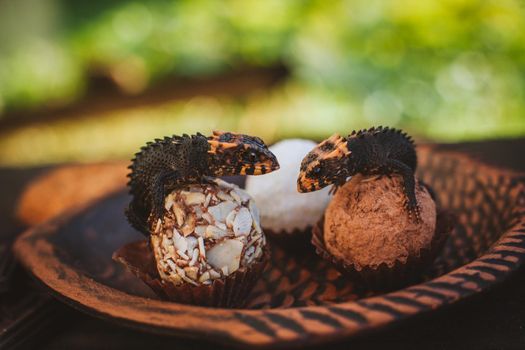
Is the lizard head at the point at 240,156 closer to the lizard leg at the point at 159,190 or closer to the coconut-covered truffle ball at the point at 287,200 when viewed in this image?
the lizard leg at the point at 159,190

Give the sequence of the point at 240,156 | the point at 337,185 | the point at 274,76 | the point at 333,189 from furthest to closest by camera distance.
→ the point at 274,76 → the point at 333,189 → the point at 337,185 → the point at 240,156

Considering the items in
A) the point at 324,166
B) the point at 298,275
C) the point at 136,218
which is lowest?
the point at 298,275

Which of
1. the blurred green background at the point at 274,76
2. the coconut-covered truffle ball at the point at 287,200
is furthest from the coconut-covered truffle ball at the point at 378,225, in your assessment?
the blurred green background at the point at 274,76

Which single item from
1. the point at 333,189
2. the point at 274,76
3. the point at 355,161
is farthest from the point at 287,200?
the point at 274,76

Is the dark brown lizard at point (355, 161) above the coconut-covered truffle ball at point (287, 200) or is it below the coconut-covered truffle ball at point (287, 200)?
above

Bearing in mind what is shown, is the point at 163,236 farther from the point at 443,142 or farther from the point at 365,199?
the point at 443,142

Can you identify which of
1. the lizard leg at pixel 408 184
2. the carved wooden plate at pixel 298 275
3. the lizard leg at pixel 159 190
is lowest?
the carved wooden plate at pixel 298 275

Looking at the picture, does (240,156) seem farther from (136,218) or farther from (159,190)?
(136,218)
